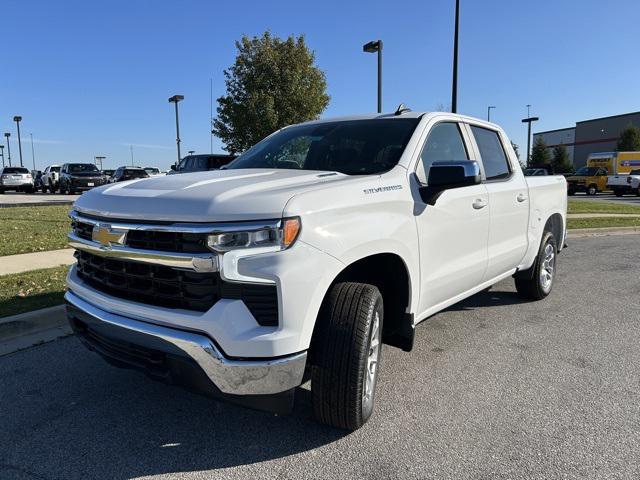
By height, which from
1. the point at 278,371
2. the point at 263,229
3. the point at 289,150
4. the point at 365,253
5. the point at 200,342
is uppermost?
the point at 289,150

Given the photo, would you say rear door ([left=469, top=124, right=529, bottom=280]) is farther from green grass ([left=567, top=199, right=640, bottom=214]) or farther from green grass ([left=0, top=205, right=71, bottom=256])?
green grass ([left=567, top=199, right=640, bottom=214])

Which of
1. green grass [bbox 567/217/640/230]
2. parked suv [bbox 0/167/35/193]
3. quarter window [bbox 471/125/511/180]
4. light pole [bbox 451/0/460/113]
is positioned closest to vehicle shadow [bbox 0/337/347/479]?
quarter window [bbox 471/125/511/180]

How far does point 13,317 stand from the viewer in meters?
4.43

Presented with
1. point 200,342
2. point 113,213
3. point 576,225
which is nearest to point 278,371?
point 200,342

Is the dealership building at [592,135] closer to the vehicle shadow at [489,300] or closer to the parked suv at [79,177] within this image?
the parked suv at [79,177]

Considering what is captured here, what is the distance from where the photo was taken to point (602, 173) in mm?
33500

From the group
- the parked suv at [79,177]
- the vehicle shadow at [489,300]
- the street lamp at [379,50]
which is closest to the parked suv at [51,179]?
the parked suv at [79,177]

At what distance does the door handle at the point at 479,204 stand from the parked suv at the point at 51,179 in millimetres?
30805

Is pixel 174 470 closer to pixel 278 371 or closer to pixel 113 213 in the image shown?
pixel 278 371

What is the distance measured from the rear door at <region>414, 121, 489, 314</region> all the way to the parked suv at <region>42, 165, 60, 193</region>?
30.7m

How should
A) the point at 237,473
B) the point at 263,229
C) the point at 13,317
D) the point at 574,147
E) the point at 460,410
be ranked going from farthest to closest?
1. the point at 574,147
2. the point at 13,317
3. the point at 460,410
4. the point at 237,473
5. the point at 263,229

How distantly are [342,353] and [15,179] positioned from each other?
34.8 m

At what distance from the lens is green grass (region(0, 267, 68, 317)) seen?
15.7 ft

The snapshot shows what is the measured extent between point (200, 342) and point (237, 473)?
0.72 m
